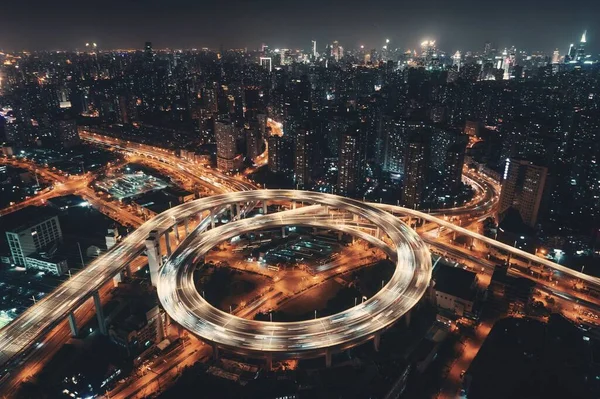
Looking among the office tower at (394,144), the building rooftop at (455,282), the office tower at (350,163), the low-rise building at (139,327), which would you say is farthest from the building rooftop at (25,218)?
the office tower at (394,144)

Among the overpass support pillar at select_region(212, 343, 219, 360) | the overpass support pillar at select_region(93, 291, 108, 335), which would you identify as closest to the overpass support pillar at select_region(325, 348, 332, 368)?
the overpass support pillar at select_region(212, 343, 219, 360)

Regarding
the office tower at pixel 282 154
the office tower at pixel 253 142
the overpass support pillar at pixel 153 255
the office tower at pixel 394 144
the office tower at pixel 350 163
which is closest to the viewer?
the overpass support pillar at pixel 153 255

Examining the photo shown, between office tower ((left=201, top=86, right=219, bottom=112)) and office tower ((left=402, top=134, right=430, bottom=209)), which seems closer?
office tower ((left=402, top=134, right=430, bottom=209))

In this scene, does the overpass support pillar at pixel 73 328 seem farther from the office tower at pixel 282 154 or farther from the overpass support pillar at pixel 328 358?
the office tower at pixel 282 154

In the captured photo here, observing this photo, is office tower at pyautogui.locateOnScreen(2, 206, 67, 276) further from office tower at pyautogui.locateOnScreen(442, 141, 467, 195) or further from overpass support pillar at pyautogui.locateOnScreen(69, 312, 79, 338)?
office tower at pyautogui.locateOnScreen(442, 141, 467, 195)

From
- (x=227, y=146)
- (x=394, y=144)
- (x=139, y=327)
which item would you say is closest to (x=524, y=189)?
(x=394, y=144)

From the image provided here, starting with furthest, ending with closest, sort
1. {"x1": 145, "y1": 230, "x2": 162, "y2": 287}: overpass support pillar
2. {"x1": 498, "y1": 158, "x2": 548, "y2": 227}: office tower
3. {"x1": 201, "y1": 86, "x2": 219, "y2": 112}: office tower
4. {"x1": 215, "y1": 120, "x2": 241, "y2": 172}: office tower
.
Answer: {"x1": 201, "y1": 86, "x2": 219, "y2": 112}: office tower, {"x1": 215, "y1": 120, "x2": 241, "y2": 172}: office tower, {"x1": 498, "y1": 158, "x2": 548, "y2": 227}: office tower, {"x1": 145, "y1": 230, "x2": 162, "y2": 287}: overpass support pillar
